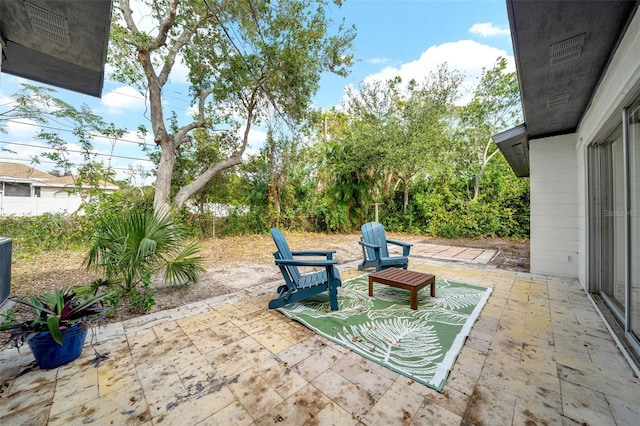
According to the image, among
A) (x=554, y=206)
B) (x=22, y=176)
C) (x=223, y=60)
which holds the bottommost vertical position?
(x=554, y=206)

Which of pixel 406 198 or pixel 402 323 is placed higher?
pixel 406 198

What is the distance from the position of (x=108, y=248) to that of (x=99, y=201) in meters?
4.67

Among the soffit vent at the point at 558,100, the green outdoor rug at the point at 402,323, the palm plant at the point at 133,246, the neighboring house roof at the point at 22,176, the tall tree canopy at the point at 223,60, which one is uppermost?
the tall tree canopy at the point at 223,60

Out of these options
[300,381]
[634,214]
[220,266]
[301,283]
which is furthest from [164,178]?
[634,214]

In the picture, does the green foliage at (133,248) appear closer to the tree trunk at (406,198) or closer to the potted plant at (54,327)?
the potted plant at (54,327)

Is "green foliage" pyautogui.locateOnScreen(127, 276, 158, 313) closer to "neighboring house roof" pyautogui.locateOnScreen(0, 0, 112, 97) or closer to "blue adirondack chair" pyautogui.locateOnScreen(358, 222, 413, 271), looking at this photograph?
"neighboring house roof" pyautogui.locateOnScreen(0, 0, 112, 97)

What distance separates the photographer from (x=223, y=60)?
25.4 feet

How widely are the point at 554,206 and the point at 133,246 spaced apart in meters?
6.60

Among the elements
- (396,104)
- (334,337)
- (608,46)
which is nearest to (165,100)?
(396,104)

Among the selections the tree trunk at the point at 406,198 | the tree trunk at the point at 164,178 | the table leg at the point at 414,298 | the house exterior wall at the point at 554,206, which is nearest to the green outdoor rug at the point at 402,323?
the table leg at the point at 414,298

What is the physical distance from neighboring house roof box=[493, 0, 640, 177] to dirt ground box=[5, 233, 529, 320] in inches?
128

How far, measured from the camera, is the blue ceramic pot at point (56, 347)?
70.2 inches

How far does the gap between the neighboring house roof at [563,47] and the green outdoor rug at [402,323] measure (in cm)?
268

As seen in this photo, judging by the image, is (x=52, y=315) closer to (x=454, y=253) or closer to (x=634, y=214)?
(x=634, y=214)
